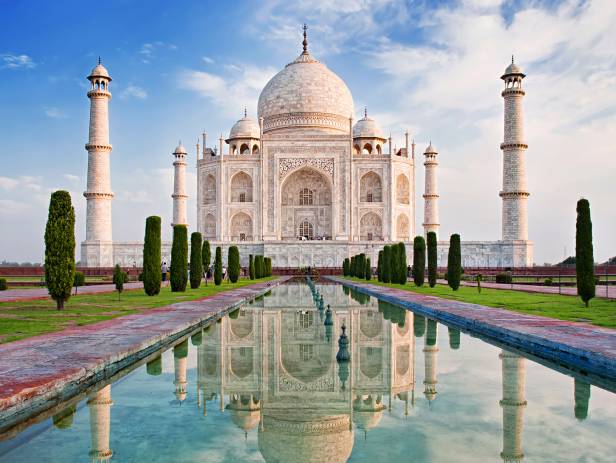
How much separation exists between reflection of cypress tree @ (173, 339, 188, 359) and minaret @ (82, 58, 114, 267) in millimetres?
20879

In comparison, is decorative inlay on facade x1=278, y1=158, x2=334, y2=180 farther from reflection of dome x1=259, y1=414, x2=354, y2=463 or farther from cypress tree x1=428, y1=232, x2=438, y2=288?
reflection of dome x1=259, y1=414, x2=354, y2=463

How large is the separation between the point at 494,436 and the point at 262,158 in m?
27.4

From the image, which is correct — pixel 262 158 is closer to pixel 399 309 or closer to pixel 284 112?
pixel 284 112

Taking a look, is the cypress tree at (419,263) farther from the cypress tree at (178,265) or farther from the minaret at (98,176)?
the minaret at (98,176)

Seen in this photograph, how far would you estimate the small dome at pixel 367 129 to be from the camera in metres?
33.0

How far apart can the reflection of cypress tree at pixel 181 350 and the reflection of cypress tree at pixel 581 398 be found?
9.39ft

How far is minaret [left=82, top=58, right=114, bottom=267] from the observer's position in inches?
977

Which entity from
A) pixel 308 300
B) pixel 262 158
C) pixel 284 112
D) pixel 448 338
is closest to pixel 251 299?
pixel 308 300

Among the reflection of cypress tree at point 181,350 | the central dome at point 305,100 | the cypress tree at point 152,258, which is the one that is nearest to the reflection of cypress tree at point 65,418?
the reflection of cypress tree at point 181,350

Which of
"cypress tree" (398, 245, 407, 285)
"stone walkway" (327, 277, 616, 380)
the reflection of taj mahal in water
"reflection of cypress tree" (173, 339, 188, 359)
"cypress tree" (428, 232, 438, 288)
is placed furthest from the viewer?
"cypress tree" (398, 245, 407, 285)

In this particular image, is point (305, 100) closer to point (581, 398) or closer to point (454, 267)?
point (454, 267)

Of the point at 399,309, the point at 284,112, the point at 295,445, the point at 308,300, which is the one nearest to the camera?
the point at 295,445

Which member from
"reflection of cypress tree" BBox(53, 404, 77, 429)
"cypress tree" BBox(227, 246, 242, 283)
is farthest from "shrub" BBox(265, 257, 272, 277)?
"reflection of cypress tree" BBox(53, 404, 77, 429)

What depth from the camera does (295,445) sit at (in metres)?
2.64
